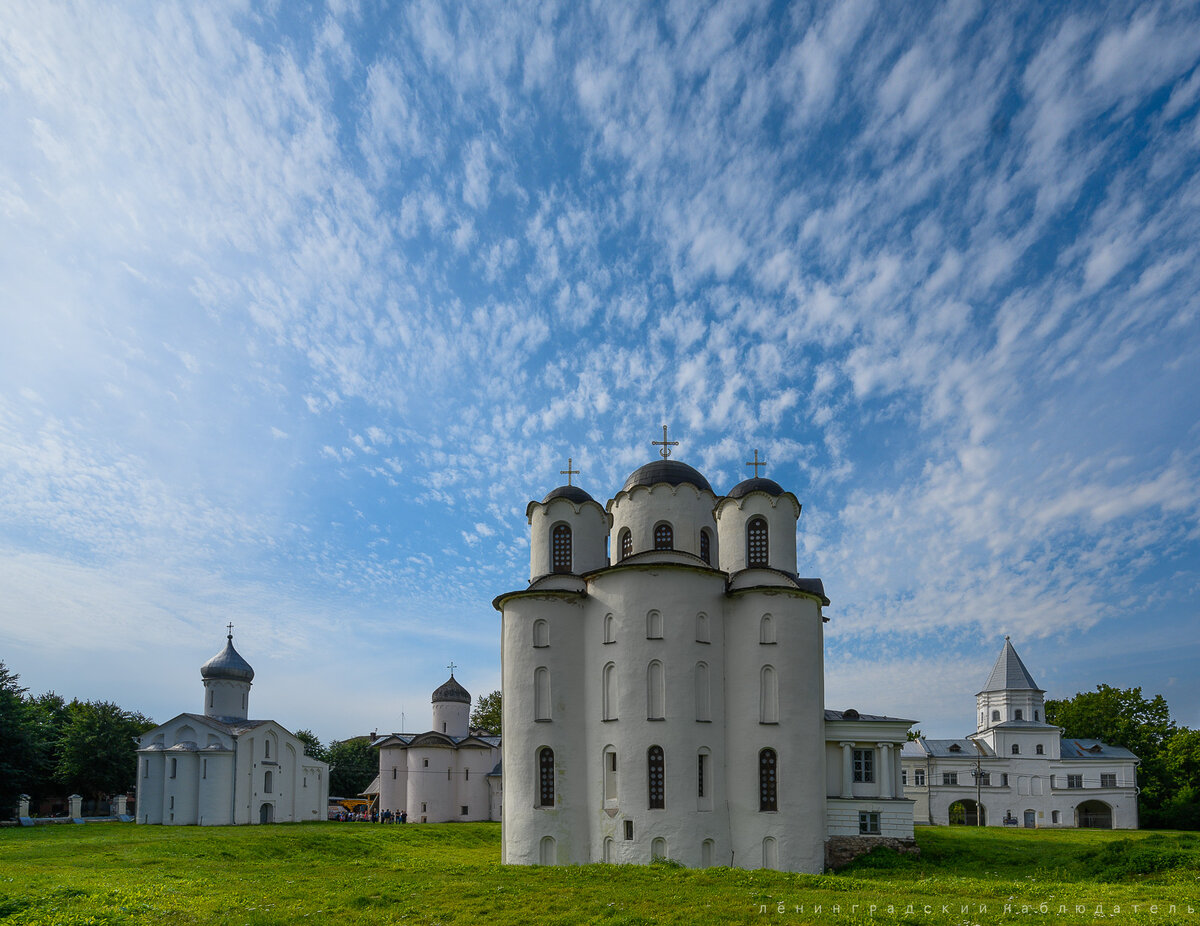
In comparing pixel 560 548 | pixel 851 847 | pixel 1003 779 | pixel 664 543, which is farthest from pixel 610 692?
pixel 1003 779

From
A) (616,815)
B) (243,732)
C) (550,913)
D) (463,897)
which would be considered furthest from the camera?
(243,732)

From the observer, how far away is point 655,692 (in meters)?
28.1

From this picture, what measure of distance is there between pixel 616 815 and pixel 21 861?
17.9m

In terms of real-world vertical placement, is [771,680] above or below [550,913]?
→ above

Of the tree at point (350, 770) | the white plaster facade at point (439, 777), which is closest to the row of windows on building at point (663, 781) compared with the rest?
the white plaster facade at point (439, 777)

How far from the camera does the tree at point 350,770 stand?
79438 millimetres

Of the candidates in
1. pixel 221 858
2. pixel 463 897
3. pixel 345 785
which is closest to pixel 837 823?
pixel 463 897

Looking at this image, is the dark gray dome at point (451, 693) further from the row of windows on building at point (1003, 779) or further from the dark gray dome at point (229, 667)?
the row of windows on building at point (1003, 779)

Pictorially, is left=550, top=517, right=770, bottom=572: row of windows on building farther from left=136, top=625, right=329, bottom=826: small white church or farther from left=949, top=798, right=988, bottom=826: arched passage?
left=949, top=798, right=988, bottom=826: arched passage

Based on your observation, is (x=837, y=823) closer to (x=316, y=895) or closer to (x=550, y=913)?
(x=550, y=913)

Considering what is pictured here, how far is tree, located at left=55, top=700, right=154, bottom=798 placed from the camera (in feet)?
178

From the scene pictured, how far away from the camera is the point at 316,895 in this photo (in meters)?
21.6

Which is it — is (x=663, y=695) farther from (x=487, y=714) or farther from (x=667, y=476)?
(x=487, y=714)

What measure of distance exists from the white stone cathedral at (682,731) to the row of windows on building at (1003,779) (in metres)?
34.8
